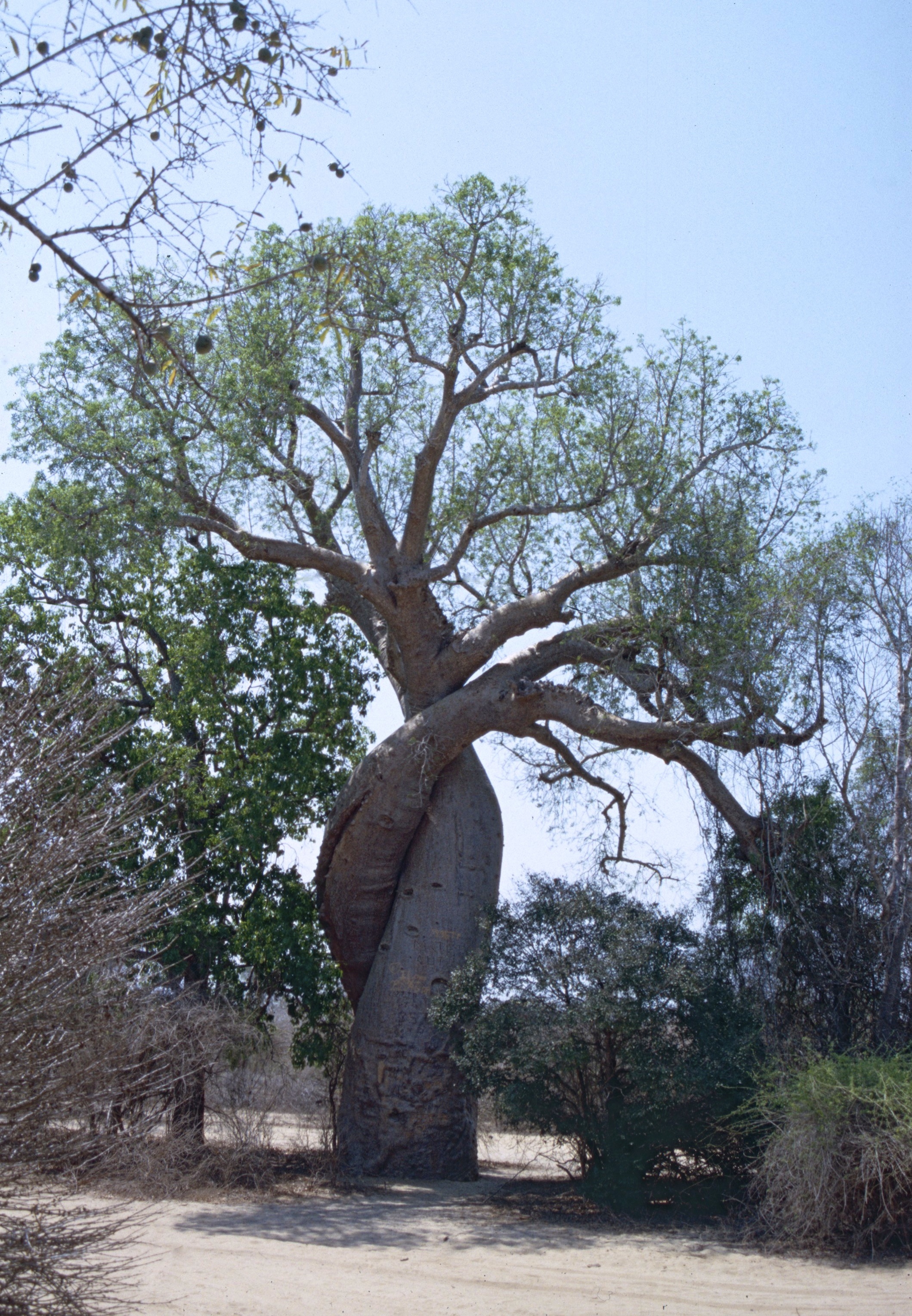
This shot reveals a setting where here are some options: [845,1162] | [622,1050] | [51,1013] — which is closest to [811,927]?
[622,1050]

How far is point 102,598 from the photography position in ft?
33.7

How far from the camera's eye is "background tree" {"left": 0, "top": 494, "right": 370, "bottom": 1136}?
9.23m

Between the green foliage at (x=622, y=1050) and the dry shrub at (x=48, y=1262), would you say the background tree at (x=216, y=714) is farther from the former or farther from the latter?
the dry shrub at (x=48, y=1262)

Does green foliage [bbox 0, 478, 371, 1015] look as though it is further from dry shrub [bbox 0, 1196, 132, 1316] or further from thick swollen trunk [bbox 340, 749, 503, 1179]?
dry shrub [bbox 0, 1196, 132, 1316]

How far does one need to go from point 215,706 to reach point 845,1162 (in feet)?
20.1

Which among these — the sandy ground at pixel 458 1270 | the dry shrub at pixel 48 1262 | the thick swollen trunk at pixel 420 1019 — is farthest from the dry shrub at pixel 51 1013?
the thick swollen trunk at pixel 420 1019

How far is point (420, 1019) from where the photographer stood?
8.88 meters

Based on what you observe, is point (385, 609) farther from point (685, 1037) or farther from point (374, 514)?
point (685, 1037)

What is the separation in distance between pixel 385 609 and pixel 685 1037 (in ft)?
14.5

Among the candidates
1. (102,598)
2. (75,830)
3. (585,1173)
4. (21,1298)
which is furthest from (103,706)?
(102,598)

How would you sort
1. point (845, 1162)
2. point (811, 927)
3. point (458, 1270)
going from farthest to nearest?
point (811, 927)
point (845, 1162)
point (458, 1270)

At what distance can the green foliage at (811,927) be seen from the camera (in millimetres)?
7770

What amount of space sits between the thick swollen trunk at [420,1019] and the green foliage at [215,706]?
64 cm

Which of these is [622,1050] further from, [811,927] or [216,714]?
[216,714]
